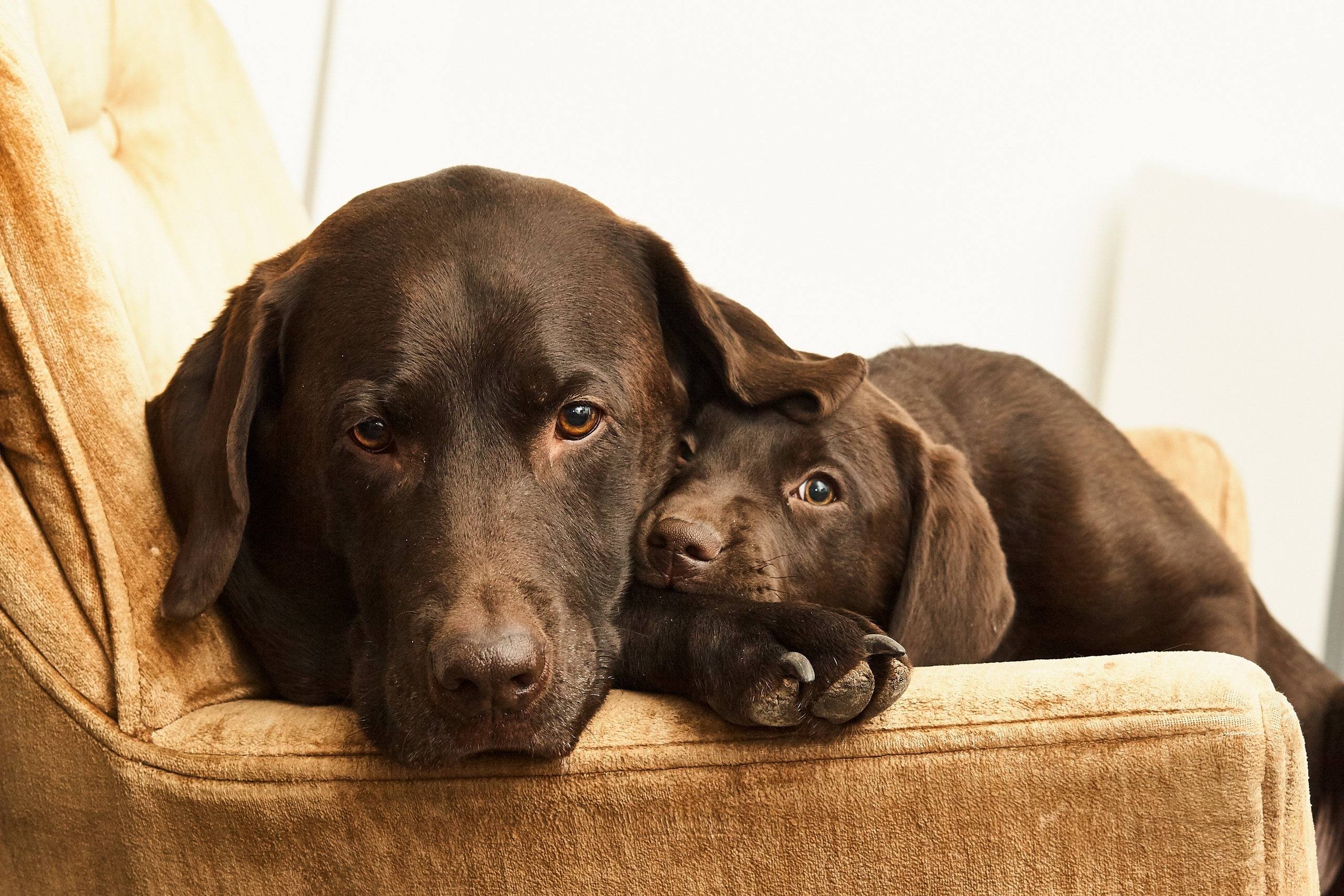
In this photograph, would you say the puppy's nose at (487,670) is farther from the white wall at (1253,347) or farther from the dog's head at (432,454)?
the white wall at (1253,347)

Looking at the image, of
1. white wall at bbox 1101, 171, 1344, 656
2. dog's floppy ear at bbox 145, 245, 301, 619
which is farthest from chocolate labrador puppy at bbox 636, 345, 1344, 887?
white wall at bbox 1101, 171, 1344, 656

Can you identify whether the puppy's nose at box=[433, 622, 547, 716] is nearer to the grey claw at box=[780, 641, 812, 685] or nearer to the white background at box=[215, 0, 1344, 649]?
the grey claw at box=[780, 641, 812, 685]

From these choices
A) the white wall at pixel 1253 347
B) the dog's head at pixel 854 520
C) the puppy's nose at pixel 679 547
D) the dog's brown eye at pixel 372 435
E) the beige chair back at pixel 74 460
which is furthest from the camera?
the white wall at pixel 1253 347

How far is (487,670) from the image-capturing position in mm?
1372

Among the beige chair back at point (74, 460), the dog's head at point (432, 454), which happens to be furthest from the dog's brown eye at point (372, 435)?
the beige chair back at point (74, 460)

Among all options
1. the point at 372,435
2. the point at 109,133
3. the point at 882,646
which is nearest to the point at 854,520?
the point at 882,646

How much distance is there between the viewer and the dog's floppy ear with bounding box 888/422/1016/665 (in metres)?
1.97

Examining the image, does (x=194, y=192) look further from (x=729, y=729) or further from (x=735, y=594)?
(x=729, y=729)

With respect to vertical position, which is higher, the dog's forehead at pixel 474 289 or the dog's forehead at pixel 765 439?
the dog's forehead at pixel 474 289

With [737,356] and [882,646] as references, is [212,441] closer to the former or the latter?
[737,356]

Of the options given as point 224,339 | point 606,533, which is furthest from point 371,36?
point 606,533

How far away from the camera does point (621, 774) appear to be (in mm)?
1372

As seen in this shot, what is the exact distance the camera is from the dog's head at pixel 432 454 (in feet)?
4.81

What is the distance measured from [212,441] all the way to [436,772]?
0.60 metres
